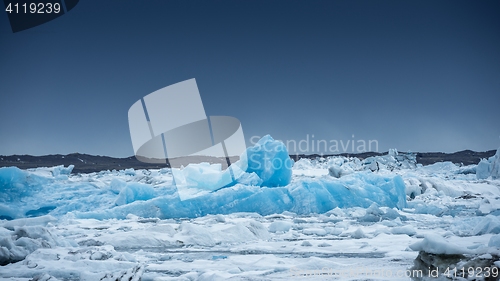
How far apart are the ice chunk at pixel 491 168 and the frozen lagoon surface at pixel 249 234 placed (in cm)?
384

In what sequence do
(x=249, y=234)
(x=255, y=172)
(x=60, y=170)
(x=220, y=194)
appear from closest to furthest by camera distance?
(x=249, y=234) → (x=220, y=194) → (x=255, y=172) → (x=60, y=170)

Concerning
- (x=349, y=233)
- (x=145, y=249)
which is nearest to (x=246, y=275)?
(x=145, y=249)

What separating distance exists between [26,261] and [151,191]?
8440 millimetres

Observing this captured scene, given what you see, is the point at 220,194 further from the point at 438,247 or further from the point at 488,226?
the point at 438,247

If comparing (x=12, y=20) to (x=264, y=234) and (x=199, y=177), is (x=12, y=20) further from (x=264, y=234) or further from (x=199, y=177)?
(x=199, y=177)

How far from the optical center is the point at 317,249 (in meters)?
5.77

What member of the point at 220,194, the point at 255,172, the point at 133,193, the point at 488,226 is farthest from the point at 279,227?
the point at 133,193

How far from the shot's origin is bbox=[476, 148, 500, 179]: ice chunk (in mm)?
18281

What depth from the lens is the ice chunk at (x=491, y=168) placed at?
1828 centimetres

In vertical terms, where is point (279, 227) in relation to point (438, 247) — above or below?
below

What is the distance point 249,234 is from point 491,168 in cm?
1695

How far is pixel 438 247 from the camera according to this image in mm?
3303

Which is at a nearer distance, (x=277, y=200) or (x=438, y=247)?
(x=438, y=247)

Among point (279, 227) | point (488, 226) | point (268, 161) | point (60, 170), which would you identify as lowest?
point (279, 227)
